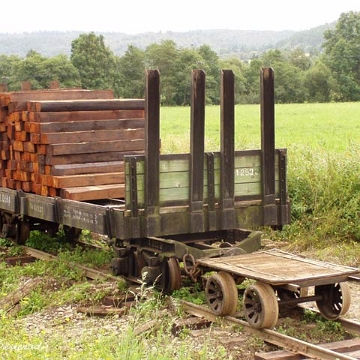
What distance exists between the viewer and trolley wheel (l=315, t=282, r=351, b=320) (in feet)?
26.0

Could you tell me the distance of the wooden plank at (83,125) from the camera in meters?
10.5

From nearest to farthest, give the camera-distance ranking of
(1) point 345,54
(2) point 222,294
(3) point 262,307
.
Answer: (3) point 262,307 < (2) point 222,294 < (1) point 345,54

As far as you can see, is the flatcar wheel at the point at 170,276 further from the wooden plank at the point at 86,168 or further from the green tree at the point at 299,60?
the green tree at the point at 299,60

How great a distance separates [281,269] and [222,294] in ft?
2.19

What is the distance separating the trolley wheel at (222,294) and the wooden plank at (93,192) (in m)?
2.59

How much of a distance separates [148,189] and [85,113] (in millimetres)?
2792

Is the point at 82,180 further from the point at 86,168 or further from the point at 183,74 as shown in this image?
the point at 183,74

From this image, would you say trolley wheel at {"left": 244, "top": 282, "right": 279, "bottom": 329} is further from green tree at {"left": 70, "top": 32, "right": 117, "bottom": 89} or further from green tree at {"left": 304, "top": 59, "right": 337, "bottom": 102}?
green tree at {"left": 304, "top": 59, "right": 337, "bottom": 102}

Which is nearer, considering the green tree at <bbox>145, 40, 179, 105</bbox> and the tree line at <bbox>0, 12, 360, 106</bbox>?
the green tree at <bbox>145, 40, 179, 105</bbox>

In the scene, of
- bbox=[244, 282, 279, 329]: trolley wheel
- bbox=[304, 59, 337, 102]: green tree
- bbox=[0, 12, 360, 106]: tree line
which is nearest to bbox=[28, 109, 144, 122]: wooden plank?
bbox=[244, 282, 279, 329]: trolley wheel

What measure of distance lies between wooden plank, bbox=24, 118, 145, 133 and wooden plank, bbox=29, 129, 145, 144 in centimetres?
10

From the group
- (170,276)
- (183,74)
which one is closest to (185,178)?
(170,276)

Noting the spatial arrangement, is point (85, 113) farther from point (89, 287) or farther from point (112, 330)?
point (112, 330)

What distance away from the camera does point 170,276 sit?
8852 mm
